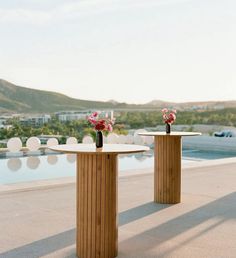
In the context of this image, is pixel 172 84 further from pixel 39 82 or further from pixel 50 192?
pixel 50 192

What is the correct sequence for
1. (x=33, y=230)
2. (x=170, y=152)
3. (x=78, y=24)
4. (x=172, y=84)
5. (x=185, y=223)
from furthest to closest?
(x=172, y=84) → (x=78, y=24) → (x=170, y=152) → (x=185, y=223) → (x=33, y=230)

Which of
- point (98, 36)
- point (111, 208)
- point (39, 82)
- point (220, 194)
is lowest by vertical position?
point (220, 194)

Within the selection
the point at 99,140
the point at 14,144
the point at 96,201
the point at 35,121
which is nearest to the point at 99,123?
the point at 99,140

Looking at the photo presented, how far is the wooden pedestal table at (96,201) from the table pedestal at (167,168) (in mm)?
1869

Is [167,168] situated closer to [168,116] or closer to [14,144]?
[168,116]

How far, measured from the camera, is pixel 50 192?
222 inches

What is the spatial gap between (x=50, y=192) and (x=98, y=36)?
33.4 ft

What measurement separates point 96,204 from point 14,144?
5769 mm

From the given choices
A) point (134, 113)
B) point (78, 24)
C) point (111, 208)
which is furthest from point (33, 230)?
point (134, 113)

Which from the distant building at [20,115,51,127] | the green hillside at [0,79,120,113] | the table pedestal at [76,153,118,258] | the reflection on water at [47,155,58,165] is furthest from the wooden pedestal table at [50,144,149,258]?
the green hillside at [0,79,120,113]

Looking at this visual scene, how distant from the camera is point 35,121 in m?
11.0

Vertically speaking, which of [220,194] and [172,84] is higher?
[172,84]

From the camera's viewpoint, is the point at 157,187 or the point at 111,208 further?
the point at 157,187

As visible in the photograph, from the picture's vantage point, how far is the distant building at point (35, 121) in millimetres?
10648
